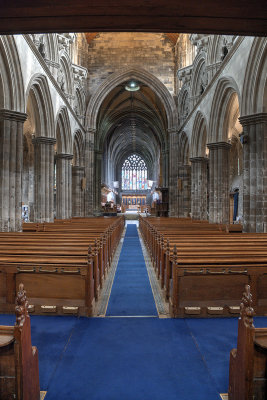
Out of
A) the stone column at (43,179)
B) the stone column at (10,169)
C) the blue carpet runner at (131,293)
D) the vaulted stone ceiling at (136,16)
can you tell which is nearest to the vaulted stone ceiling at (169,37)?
the stone column at (43,179)

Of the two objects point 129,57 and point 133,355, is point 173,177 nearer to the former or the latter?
point 129,57

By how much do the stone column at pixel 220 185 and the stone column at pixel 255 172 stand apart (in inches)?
128

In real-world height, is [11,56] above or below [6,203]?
above

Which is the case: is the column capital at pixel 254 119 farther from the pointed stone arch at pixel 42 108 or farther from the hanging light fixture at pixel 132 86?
the hanging light fixture at pixel 132 86

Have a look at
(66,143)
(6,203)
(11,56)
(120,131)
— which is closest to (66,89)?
(66,143)

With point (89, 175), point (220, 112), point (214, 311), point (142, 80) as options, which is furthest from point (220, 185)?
point (142, 80)

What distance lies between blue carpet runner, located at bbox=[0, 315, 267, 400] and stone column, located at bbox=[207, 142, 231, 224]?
8899 mm

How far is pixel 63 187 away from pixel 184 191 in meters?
8.35

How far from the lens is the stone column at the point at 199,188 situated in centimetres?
1573

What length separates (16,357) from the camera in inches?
69.7

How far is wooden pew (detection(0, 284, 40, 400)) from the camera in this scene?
1.76 metres

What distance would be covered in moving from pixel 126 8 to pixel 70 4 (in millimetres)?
643

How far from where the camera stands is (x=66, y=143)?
16.4 meters

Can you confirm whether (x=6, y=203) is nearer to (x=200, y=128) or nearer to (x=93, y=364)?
(x=93, y=364)
